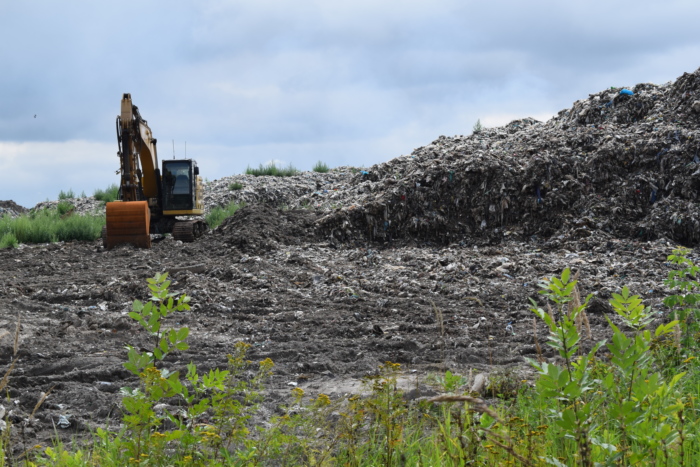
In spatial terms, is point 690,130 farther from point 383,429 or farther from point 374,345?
point 383,429

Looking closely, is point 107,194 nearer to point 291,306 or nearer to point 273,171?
point 273,171

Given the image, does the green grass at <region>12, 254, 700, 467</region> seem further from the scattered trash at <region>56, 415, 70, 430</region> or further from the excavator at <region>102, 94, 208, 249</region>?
the excavator at <region>102, 94, 208, 249</region>

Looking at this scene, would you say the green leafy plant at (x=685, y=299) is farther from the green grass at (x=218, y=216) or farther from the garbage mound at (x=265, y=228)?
the green grass at (x=218, y=216)

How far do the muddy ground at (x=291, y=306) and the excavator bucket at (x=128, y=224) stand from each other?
40cm

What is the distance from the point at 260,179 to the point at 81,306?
1458 cm

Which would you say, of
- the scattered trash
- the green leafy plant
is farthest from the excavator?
the green leafy plant

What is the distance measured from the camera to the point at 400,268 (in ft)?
33.2

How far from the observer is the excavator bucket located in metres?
12.9

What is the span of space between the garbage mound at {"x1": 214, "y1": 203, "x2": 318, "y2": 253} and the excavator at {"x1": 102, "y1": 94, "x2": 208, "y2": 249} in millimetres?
938

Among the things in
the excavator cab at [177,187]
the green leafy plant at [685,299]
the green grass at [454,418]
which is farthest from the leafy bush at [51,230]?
the green leafy plant at [685,299]

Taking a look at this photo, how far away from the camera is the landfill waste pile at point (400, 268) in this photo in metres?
5.06

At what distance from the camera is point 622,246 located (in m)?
10.7

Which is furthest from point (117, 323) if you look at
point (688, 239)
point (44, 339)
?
point (688, 239)

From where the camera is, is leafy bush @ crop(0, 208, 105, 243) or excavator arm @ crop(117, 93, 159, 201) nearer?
excavator arm @ crop(117, 93, 159, 201)
